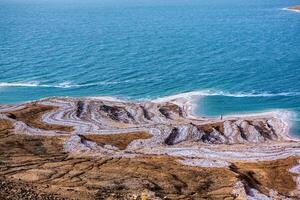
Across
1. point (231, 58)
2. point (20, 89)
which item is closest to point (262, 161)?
point (20, 89)

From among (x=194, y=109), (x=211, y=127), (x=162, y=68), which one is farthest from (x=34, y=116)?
(x=162, y=68)

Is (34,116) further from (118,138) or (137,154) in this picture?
(137,154)

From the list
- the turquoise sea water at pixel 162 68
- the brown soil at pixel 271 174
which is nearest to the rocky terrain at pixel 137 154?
the brown soil at pixel 271 174

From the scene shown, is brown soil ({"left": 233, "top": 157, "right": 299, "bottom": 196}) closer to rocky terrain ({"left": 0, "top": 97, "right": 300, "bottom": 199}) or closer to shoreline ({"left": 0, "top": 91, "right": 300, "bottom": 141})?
rocky terrain ({"left": 0, "top": 97, "right": 300, "bottom": 199})

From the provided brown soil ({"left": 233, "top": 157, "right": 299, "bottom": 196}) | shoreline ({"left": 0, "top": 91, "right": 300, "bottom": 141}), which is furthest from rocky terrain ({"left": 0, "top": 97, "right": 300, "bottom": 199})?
shoreline ({"left": 0, "top": 91, "right": 300, "bottom": 141})

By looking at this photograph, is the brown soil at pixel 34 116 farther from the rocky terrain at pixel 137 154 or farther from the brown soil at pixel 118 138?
the brown soil at pixel 118 138
